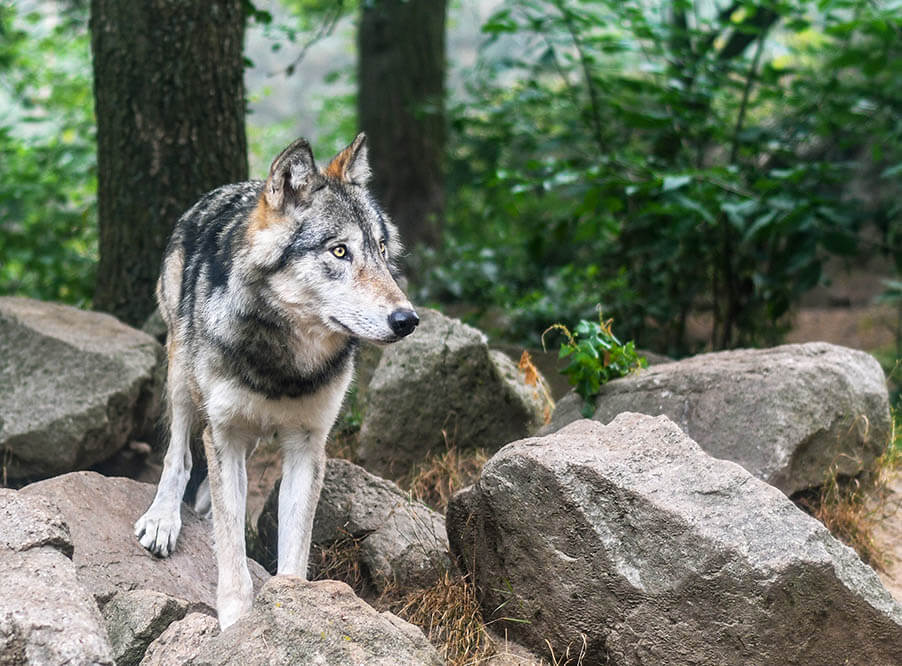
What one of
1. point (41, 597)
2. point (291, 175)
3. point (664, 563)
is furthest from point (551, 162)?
point (41, 597)

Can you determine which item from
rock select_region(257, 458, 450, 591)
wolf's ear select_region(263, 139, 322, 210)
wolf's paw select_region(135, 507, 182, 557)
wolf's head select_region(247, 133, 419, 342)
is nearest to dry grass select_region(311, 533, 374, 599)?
rock select_region(257, 458, 450, 591)

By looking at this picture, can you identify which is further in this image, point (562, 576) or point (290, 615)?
point (562, 576)

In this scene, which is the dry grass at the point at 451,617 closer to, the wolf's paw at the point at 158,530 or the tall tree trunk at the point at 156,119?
the wolf's paw at the point at 158,530

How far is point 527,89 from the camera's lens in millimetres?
8180

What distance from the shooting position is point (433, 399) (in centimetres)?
531

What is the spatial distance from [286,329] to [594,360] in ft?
5.86

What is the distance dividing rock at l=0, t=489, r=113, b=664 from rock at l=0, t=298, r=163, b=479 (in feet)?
6.23

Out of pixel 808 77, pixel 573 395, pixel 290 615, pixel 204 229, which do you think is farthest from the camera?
pixel 808 77

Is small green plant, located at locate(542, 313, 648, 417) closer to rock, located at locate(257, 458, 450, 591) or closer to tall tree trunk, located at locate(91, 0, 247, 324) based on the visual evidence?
rock, located at locate(257, 458, 450, 591)

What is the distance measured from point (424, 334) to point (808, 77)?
5.14 m

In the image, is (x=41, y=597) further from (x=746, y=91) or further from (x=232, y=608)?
(x=746, y=91)

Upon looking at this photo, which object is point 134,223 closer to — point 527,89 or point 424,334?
point 424,334

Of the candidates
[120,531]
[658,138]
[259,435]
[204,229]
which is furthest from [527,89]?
[120,531]

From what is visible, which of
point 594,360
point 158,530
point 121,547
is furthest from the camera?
point 594,360
